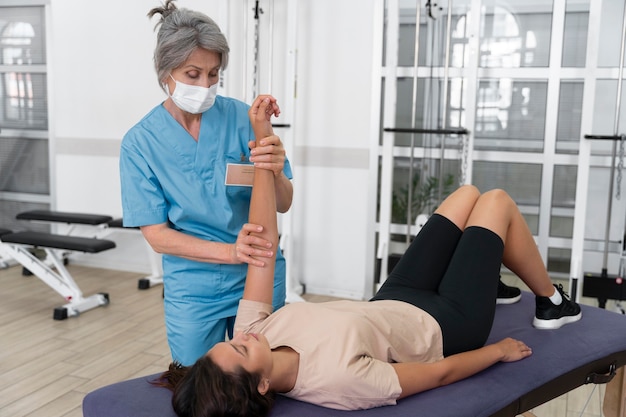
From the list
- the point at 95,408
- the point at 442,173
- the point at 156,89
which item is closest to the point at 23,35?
the point at 156,89

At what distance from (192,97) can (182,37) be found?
16cm

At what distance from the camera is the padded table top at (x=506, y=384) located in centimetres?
137

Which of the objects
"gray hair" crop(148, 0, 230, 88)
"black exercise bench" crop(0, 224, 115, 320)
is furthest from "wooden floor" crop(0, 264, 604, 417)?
"gray hair" crop(148, 0, 230, 88)

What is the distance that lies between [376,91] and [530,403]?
2.14 metres

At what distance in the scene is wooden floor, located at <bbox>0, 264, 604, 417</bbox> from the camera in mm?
2418

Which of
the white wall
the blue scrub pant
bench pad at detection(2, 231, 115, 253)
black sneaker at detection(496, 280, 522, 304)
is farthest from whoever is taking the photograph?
the white wall

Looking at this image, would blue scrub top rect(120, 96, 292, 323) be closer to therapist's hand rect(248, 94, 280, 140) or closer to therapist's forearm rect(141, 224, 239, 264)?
therapist's forearm rect(141, 224, 239, 264)

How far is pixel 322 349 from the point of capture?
1.41 metres

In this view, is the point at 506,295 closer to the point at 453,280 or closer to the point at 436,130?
the point at 453,280

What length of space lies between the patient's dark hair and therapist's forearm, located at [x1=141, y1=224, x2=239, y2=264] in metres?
0.27

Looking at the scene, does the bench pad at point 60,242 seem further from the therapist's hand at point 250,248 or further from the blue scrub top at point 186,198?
the therapist's hand at point 250,248

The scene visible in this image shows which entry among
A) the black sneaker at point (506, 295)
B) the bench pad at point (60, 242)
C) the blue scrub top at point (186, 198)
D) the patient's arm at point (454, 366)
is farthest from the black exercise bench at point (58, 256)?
the patient's arm at point (454, 366)

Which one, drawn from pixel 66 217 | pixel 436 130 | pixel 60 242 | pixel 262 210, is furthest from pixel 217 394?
pixel 66 217

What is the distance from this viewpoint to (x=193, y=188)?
161cm
